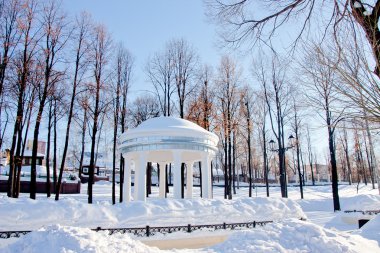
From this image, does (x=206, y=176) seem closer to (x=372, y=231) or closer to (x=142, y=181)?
(x=142, y=181)

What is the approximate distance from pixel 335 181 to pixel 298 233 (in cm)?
1705

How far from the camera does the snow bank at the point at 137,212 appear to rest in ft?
34.4

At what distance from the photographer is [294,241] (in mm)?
7133

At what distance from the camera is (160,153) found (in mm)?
19766

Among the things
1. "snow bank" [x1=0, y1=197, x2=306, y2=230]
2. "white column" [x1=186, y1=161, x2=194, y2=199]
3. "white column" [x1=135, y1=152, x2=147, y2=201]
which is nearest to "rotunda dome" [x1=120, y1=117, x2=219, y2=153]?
"white column" [x1=135, y1=152, x2=147, y2=201]

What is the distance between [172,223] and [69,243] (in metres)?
6.74

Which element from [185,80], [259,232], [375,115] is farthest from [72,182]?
[375,115]

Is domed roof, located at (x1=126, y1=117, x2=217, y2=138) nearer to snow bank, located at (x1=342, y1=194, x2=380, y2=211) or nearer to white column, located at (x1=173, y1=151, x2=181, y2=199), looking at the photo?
white column, located at (x1=173, y1=151, x2=181, y2=199)

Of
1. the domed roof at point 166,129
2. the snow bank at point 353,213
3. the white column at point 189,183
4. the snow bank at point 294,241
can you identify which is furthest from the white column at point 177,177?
the snow bank at point 294,241

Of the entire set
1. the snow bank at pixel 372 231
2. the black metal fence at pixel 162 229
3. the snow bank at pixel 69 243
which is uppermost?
the snow bank at pixel 69 243

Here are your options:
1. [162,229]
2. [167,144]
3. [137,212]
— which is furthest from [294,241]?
[167,144]

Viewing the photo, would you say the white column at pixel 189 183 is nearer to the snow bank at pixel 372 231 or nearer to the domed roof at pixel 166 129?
the domed roof at pixel 166 129

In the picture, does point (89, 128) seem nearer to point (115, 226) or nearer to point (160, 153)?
point (160, 153)

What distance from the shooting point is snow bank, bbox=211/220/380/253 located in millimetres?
6750
